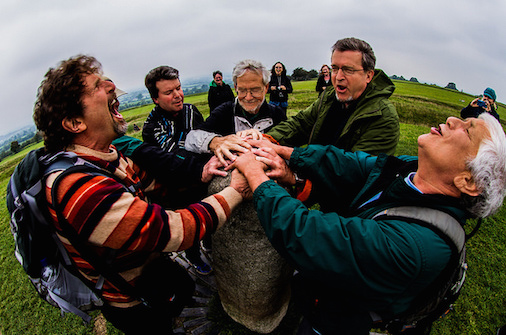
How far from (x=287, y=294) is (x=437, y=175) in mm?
2505

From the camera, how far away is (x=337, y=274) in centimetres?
149

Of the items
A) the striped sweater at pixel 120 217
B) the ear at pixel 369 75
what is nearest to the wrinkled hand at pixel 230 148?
the striped sweater at pixel 120 217

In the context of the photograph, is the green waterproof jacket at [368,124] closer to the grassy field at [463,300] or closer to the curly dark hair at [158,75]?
the curly dark hair at [158,75]

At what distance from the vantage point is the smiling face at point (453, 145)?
1.63 meters

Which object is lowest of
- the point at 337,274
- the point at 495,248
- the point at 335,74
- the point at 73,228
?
the point at 495,248

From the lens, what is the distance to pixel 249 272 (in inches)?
103

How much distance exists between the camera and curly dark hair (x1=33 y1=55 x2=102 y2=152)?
177 cm

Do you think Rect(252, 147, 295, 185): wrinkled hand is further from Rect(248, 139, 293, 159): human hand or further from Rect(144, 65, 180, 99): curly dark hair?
Rect(144, 65, 180, 99): curly dark hair

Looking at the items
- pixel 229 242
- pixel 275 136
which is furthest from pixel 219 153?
pixel 275 136

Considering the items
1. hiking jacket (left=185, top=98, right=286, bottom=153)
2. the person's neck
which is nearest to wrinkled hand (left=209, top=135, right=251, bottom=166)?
hiking jacket (left=185, top=98, right=286, bottom=153)

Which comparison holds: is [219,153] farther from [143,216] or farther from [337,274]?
[337,274]

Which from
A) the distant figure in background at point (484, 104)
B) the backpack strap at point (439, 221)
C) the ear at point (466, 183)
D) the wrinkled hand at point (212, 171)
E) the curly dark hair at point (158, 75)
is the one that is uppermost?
the curly dark hair at point (158, 75)

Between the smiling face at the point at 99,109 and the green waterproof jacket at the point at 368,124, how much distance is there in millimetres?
2043

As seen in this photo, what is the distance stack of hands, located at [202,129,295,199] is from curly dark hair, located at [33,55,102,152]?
122cm
